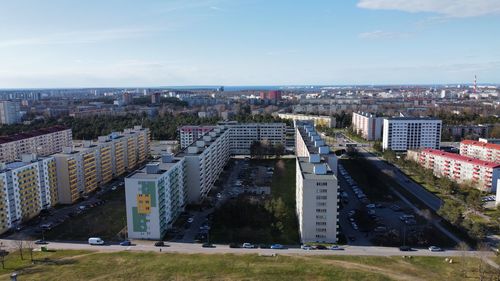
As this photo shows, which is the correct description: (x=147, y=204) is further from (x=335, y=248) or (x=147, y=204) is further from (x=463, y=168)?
(x=463, y=168)

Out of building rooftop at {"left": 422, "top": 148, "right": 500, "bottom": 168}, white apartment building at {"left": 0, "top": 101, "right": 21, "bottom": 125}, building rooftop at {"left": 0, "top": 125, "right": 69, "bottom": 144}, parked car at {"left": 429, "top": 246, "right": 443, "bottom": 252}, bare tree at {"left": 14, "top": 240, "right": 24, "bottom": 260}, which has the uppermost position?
white apartment building at {"left": 0, "top": 101, "right": 21, "bottom": 125}

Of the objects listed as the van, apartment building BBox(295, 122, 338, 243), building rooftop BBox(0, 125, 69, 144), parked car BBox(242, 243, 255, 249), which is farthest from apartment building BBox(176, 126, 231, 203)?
building rooftop BBox(0, 125, 69, 144)

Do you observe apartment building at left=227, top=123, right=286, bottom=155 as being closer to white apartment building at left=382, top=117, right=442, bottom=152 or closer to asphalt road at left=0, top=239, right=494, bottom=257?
white apartment building at left=382, top=117, right=442, bottom=152

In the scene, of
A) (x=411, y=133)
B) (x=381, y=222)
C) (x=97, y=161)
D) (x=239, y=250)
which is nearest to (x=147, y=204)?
(x=239, y=250)

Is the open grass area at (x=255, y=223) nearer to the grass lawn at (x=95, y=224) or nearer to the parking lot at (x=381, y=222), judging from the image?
the parking lot at (x=381, y=222)

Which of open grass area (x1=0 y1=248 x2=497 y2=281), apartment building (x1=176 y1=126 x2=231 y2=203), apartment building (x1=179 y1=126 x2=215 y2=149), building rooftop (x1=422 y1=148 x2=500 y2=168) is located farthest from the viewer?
apartment building (x1=179 y1=126 x2=215 y2=149)

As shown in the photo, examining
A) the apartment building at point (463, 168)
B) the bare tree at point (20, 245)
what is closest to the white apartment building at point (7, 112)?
the bare tree at point (20, 245)
